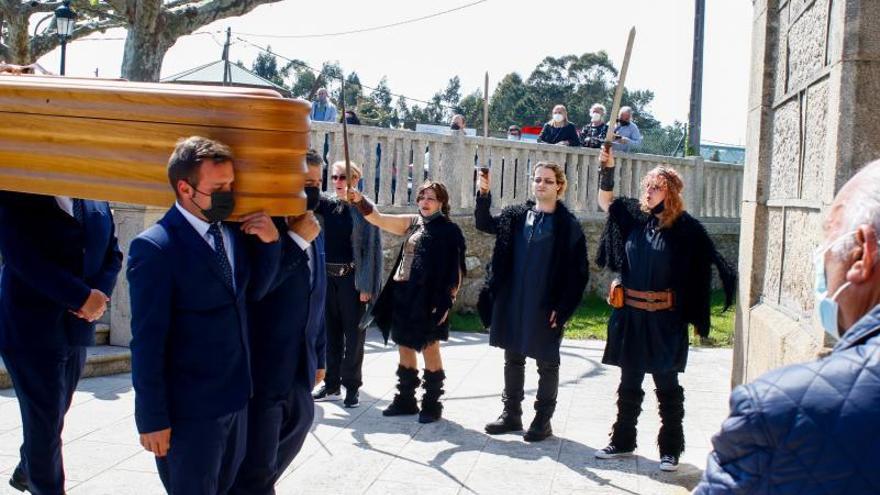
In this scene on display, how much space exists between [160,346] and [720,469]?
7.62 feet

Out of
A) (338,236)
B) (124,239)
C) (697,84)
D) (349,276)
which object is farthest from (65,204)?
(697,84)

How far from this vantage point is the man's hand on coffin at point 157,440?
337cm

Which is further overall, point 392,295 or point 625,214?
point 392,295

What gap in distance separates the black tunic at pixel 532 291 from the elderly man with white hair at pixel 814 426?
4811mm

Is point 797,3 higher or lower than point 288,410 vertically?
higher

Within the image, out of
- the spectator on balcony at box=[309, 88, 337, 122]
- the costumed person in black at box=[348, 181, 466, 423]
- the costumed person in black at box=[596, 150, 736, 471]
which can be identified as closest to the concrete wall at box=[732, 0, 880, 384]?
the costumed person in black at box=[596, 150, 736, 471]

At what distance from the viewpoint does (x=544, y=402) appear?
6.62 meters

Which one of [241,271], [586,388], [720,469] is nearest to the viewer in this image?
[720,469]

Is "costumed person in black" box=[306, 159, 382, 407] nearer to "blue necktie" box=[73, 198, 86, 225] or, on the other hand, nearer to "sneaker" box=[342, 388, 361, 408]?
"sneaker" box=[342, 388, 361, 408]

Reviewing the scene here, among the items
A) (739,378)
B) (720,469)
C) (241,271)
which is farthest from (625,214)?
(720,469)

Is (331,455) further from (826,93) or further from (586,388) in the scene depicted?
(826,93)

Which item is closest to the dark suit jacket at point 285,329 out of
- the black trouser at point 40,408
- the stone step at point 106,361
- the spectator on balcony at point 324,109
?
the black trouser at point 40,408

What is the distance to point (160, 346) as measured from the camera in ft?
11.2

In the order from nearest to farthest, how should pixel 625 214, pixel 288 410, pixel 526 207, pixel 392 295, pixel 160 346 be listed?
pixel 160 346
pixel 288 410
pixel 625 214
pixel 526 207
pixel 392 295
